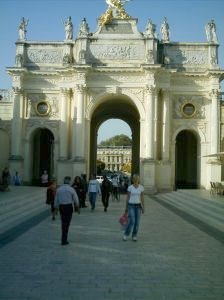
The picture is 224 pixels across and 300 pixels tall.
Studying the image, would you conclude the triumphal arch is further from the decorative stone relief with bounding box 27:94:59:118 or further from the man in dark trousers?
the man in dark trousers

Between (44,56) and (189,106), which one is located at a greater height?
Answer: (44,56)

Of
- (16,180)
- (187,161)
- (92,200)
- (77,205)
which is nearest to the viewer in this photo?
(77,205)

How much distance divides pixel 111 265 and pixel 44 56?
26155 millimetres

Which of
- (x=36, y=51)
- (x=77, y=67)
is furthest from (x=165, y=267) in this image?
(x=36, y=51)

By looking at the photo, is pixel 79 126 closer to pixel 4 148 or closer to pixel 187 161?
pixel 4 148

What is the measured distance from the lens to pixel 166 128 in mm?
30141

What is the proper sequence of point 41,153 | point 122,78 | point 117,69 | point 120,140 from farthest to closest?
point 120,140 < point 41,153 < point 122,78 < point 117,69

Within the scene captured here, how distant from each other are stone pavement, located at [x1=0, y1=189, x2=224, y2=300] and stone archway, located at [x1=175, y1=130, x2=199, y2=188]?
75.0ft

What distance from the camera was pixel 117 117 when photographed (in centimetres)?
3978

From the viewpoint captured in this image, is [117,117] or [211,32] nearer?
[211,32]

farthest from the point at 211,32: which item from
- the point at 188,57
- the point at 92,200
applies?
the point at 92,200

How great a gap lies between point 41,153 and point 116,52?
11538 millimetres

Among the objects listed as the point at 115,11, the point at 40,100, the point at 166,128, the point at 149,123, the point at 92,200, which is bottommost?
the point at 92,200

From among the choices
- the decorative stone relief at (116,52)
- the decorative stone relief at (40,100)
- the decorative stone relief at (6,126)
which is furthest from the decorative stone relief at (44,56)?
the decorative stone relief at (6,126)
